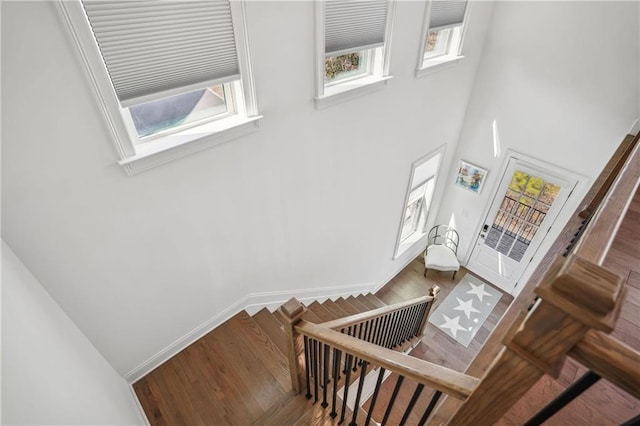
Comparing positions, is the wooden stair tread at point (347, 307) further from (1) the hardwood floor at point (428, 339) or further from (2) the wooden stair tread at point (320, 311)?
(1) the hardwood floor at point (428, 339)

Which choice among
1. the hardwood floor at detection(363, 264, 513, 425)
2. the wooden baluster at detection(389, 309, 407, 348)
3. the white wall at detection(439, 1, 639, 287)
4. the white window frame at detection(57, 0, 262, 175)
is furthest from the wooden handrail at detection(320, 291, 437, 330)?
the white wall at detection(439, 1, 639, 287)

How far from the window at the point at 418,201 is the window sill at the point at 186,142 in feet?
8.89

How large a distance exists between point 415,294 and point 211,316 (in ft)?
11.9

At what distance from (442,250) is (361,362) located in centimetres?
408

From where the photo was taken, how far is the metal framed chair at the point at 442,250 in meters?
5.50

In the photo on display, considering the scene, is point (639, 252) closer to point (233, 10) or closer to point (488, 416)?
point (488, 416)

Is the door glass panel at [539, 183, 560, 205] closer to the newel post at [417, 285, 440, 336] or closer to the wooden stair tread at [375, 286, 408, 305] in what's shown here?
the newel post at [417, 285, 440, 336]

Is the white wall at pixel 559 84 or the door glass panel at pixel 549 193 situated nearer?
the white wall at pixel 559 84

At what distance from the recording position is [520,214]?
4.81m

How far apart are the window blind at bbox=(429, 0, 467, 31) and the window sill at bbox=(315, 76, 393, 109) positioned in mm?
804

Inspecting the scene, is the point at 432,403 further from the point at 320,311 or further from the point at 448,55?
the point at 448,55

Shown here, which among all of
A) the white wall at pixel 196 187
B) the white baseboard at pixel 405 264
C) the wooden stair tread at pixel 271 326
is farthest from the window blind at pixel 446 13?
the white baseboard at pixel 405 264

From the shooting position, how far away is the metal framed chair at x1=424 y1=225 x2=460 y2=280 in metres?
5.50

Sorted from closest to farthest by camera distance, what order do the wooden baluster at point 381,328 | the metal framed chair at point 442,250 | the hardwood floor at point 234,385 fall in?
the hardwood floor at point 234,385 < the wooden baluster at point 381,328 < the metal framed chair at point 442,250
